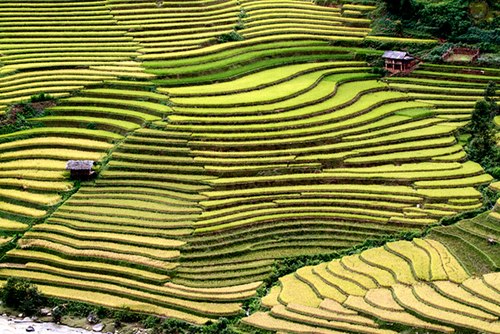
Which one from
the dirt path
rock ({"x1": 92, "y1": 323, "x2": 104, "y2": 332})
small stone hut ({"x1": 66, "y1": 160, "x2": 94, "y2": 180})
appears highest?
small stone hut ({"x1": 66, "y1": 160, "x2": 94, "y2": 180})

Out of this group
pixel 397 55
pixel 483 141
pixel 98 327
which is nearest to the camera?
pixel 98 327

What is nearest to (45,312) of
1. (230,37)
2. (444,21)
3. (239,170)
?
(239,170)

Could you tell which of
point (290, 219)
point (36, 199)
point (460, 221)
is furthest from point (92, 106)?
point (460, 221)

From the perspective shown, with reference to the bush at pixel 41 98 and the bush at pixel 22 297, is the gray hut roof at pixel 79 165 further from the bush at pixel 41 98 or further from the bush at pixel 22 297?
the bush at pixel 22 297

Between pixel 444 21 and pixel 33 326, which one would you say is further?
pixel 444 21

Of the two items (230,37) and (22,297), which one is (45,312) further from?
(230,37)

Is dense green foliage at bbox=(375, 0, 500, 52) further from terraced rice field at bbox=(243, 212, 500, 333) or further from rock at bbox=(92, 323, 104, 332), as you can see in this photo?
rock at bbox=(92, 323, 104, 332)

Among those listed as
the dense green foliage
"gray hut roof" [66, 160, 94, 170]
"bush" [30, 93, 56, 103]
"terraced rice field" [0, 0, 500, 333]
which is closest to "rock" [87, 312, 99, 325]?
"terraced rice field" [0, 0, 500, 333]
